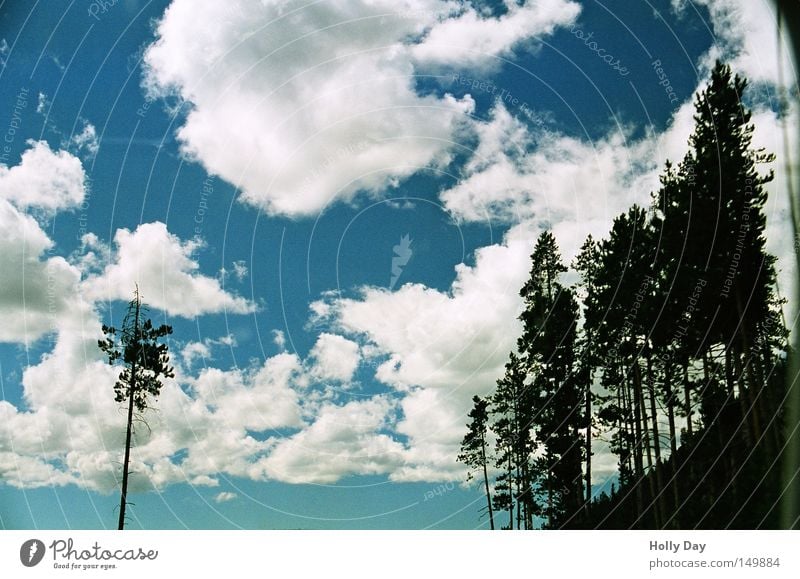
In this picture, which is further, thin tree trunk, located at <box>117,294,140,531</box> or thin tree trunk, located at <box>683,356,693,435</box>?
thin tree trunk, located at <box>683,356,693,435</box>

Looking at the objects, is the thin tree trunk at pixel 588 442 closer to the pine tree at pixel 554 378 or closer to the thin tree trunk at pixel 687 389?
the pine tree at pixel 554 378

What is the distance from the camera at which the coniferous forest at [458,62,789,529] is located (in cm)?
1361

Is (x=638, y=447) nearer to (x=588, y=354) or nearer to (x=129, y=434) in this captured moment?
(x=588, y=354)

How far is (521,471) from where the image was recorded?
25.4 m

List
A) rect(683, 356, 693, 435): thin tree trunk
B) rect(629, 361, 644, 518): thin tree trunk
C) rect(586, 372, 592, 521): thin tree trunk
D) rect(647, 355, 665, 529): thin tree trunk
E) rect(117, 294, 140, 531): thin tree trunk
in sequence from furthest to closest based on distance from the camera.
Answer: rect(586, 372, 592, 521): thin tree trunk
rect(629, 361, 644, 518): thin tree trunk
rect(647, 355, 665, 529): thin tree trunk
rect(683, 356, 693, 435): thin tree trunk
rect(117, 294, 140, 531): thin tree trunk

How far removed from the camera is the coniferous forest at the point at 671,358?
13609mm

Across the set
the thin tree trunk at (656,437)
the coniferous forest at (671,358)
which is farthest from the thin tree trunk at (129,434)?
the thin tree trunk at (656,437)

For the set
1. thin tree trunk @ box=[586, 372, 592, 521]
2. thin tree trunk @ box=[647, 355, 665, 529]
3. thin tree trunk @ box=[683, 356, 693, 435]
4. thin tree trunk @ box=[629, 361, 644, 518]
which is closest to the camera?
thin tree trunk @ box=[683, 356, 693, 435]

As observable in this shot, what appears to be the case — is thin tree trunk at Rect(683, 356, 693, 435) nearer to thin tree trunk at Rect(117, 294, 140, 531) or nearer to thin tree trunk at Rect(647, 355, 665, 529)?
thin tree trunk at Rect(647, 355, 665, 529)

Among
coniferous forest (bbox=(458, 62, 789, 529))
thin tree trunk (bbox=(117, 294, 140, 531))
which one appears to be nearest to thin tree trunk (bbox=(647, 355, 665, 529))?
coniferous forest (bbox=(458, 62, 789, 529))

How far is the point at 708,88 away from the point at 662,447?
11.8 metres
